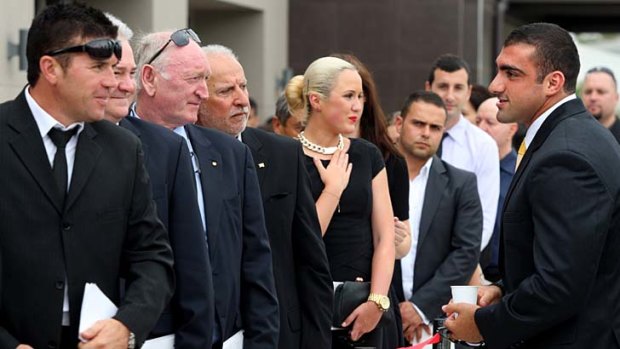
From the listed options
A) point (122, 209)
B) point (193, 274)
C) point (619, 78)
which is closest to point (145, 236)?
point (122, 209)

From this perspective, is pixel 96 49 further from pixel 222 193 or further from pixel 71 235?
pixel 222 193

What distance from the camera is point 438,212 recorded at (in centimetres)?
822

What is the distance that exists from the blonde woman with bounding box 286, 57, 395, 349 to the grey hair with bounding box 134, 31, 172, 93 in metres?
1.43

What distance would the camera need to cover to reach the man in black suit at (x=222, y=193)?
503 centimetres

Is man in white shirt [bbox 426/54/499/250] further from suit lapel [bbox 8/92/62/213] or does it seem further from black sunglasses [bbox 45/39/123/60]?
suit lapel [bbox 8/92/62/213]

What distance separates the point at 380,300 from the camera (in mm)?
6652

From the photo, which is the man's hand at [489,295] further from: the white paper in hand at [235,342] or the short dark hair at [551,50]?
the white paper in hand at [235,342]

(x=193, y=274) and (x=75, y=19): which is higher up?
(x=75, y=19)

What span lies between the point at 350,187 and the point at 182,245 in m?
2.10

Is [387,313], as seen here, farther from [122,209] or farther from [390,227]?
[122,209]

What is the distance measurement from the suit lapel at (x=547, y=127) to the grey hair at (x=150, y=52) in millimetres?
1467

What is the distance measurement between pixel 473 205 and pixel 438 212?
0.26m

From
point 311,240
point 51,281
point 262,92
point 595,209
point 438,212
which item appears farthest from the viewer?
point 262,92

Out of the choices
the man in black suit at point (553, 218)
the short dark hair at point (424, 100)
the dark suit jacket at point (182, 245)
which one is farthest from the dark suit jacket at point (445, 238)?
the dark suit jacket at point (182, 245)
